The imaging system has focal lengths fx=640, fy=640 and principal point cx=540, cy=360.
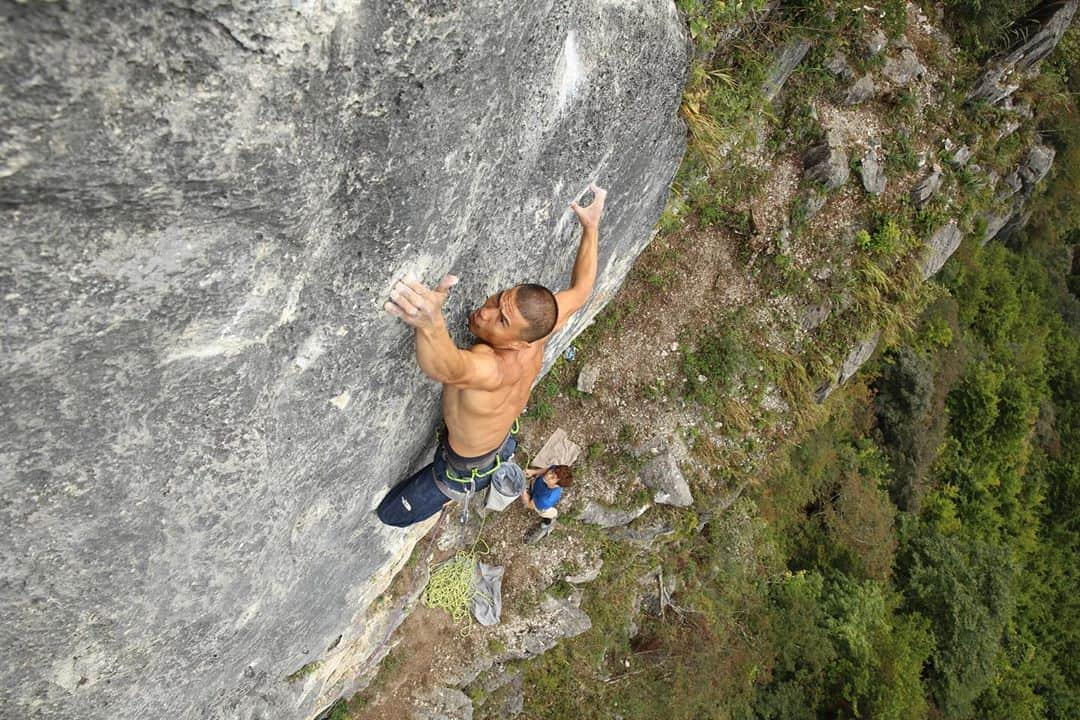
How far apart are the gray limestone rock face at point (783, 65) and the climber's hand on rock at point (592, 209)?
3.64 metres

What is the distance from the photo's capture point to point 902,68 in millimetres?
8492

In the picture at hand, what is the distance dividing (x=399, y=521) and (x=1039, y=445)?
15.4m

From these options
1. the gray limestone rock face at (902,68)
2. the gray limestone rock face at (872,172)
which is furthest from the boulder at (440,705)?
the gray limestone rock face at (902,68)

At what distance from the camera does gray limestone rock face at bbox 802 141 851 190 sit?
802cm

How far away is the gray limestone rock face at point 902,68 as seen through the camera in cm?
843

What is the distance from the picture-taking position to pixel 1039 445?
1439cm

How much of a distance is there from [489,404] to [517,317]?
777mm

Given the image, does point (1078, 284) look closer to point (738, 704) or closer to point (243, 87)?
point (738, 704)

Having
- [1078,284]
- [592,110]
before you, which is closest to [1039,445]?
[1078,284]

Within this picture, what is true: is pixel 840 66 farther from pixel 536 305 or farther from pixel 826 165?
pixel 536 305

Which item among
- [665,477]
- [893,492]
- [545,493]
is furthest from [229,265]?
[893,492]

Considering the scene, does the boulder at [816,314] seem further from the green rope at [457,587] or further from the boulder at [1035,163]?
the green rope at [457,587]

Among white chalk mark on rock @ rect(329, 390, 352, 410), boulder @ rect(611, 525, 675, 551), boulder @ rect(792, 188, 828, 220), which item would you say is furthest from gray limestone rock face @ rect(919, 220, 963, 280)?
white chalk mark on rock @ rect(329, 390, 352, 410)

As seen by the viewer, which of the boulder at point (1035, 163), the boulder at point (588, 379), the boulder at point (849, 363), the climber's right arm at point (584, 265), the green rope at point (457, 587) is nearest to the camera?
the climber's right arm at point (584, 265)
